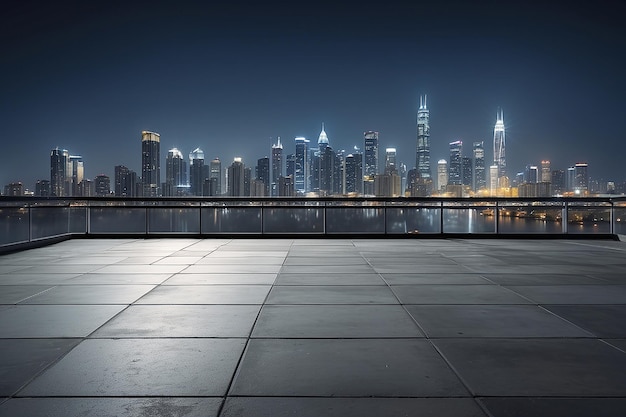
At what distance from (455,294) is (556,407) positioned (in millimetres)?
3621

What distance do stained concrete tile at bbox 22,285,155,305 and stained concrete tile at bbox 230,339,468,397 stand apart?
8.78ft

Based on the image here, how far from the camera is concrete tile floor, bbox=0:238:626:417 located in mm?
3168

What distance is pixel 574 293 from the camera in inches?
267

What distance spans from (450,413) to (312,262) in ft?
23.5

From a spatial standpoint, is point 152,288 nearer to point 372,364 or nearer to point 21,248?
point 372,364

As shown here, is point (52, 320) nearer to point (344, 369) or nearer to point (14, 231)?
point (344, 369)

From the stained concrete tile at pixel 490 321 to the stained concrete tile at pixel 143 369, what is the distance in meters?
1.92

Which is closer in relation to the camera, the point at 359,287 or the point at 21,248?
the point at 359,287

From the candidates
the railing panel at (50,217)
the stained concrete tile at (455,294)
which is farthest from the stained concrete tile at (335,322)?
the railing panel at (50,217)

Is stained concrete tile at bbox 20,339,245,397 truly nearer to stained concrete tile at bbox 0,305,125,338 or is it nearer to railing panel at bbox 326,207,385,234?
stained concrete tile at bbox 0,305,125,338


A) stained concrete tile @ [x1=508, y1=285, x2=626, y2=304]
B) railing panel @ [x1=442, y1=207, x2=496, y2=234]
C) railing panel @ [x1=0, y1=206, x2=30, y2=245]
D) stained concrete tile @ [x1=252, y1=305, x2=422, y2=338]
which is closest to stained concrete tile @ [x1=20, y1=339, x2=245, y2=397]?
stained concrete tile @ [x1=252, y1=305, x2=422, y2=338]

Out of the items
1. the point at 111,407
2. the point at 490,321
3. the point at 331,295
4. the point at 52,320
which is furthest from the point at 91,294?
the point at 490,321

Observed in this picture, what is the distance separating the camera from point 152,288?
7.12m

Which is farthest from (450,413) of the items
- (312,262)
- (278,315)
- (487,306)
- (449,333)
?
(312,262)
